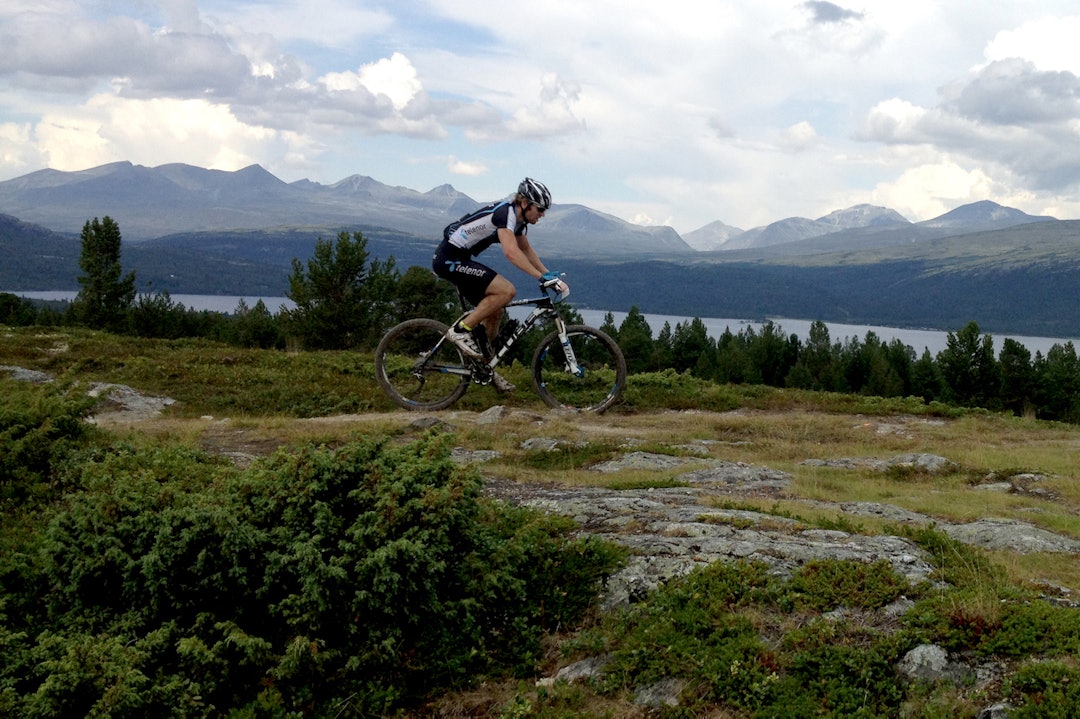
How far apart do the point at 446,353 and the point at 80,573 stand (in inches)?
377

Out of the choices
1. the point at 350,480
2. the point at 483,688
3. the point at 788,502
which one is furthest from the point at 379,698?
the point at 788,502

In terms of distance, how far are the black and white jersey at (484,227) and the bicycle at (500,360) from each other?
1151 millimetres

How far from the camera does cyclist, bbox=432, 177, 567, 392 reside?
42.6 ft

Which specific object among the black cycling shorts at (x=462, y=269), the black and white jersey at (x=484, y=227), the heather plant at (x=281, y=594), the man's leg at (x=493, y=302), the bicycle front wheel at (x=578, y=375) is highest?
the black and white jersey at (x=484, y=227)

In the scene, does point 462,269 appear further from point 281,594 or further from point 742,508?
point 281,594

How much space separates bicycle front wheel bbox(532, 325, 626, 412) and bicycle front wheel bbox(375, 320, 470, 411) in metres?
1.47

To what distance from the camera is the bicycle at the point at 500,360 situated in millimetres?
14133

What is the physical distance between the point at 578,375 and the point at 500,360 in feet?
5.34

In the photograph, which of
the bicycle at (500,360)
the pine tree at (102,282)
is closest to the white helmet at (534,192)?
the bicycle at (500,360)

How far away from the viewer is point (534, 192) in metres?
13.0

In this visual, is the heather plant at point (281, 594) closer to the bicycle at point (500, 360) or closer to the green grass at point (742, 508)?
the green grass at point (742, 508)

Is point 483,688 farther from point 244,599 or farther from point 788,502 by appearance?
point 788,502

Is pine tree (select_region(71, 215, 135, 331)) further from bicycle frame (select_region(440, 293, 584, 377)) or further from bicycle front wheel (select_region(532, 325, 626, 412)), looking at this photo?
bicycle frame (select_region(440, 293, 584, 377))

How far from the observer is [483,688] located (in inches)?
203
